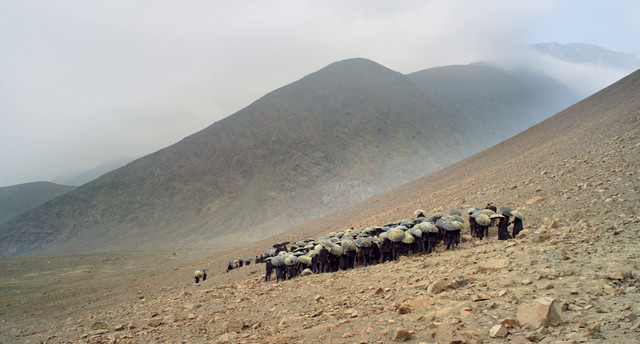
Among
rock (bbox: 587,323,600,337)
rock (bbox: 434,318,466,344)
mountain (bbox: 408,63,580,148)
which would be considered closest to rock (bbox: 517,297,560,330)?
rock (bbox: 587,323,600,337)

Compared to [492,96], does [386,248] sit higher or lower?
lower

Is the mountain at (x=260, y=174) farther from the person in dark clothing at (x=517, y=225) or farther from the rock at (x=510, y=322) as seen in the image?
the rock at (x=510, y=322)

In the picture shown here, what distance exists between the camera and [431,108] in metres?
109

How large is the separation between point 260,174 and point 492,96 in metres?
99.9

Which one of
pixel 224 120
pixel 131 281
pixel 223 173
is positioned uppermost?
pixel 224 120

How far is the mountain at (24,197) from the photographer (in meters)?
119

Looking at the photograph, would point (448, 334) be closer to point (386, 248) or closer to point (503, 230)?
point (503, 230)

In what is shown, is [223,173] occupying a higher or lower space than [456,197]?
higher

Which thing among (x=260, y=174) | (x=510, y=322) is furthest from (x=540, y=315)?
(x=260, y=174)

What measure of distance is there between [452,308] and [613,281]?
2.35 metres

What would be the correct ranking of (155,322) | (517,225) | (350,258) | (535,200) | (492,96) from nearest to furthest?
(155,322) < (517,225) < (350,258) < (535,200) < (492,96)

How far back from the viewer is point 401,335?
213 inches

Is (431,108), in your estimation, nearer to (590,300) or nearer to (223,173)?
(223,173)

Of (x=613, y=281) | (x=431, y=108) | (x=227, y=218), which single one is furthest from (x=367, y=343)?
(x=431, y=108)
